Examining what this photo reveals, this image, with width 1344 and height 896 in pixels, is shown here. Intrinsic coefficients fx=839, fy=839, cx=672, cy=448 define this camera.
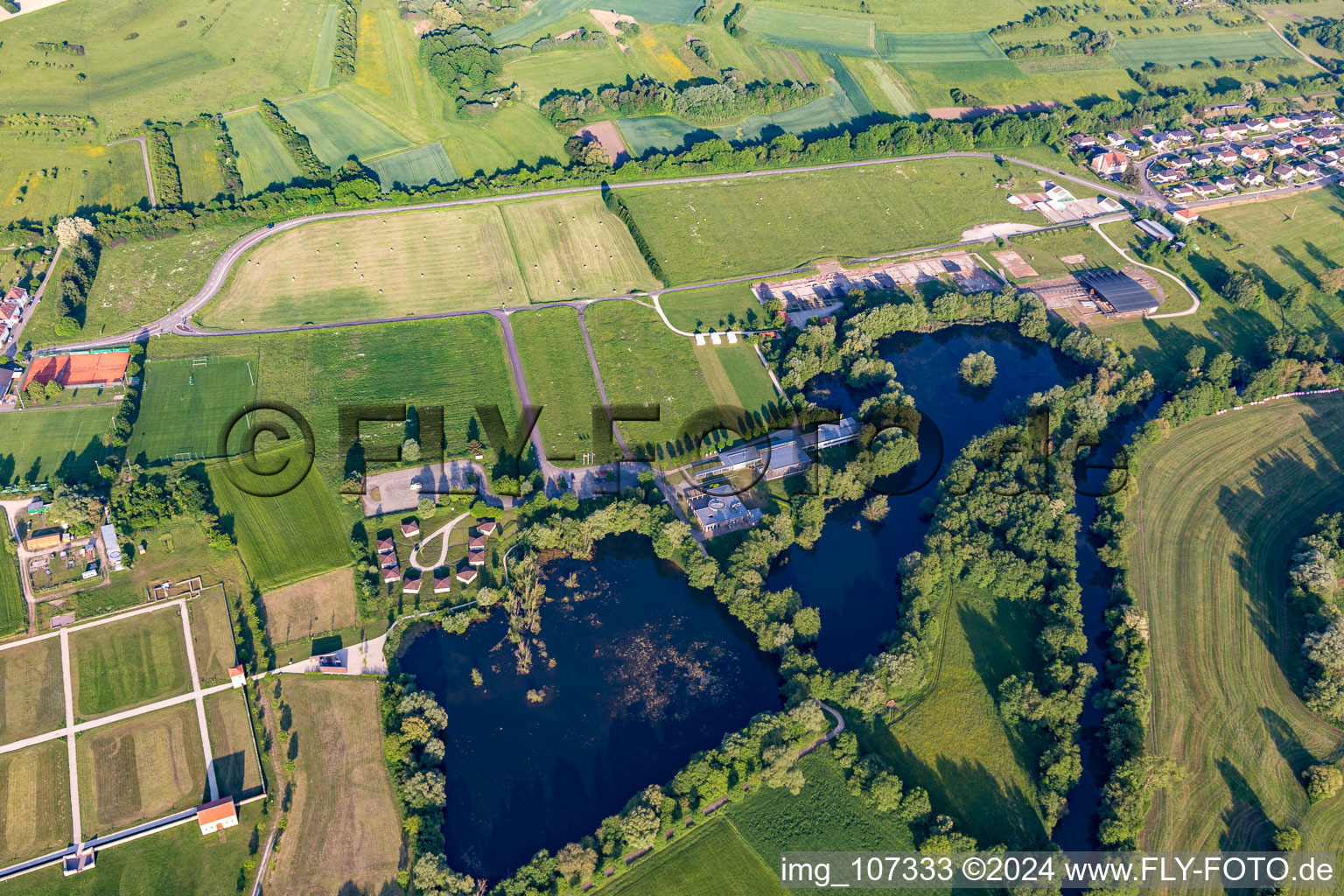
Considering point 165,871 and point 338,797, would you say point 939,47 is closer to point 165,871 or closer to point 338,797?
point 338,797

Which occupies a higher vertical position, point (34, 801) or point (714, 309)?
point (714, 309)

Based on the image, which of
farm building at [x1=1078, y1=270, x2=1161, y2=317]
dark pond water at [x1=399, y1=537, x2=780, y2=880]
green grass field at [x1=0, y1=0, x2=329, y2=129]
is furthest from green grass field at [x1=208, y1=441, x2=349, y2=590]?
farm building at [x1=1078, y1=270, x2=1161, y2=317]

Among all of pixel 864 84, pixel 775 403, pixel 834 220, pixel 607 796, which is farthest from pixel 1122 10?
pixel 607 796

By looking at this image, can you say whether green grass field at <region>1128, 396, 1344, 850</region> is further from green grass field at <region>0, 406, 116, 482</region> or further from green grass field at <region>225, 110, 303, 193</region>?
green grass field at <region>225, 110, 303, 193</region>

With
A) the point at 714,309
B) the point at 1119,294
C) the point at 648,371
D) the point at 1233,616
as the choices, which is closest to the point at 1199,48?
the point at 1119,294

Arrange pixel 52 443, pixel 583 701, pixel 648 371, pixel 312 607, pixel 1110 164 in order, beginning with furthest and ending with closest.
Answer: pixel 1110 164
pixel 648 371
pixel 52 443
pixel 312 607
pixel 583 701

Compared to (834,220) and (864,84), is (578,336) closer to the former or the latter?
(834,220)

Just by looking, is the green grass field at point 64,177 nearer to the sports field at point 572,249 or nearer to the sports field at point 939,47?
the sports field at point 572,249
